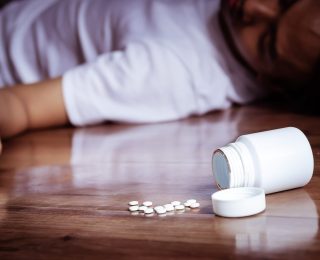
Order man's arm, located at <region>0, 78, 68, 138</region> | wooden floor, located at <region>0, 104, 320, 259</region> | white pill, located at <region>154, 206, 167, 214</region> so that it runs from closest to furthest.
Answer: wooden floor, located at <region>0, 104, 320, 259</region>, white pill, located at <region>154, 206, 167, 214</region>, man's arm, located at <region>0, 78, 68, 138</region>

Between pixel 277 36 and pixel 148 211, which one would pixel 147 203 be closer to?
pixel 148 211

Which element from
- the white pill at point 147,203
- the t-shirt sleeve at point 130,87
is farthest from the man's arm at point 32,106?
the white pill at point 147,203

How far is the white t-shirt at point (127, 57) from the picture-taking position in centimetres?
136

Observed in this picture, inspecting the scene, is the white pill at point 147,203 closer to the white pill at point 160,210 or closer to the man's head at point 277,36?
the white pill at point 160,210

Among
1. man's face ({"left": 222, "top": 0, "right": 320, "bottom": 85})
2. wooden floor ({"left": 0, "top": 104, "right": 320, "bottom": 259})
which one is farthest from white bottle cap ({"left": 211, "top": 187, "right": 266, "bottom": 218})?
man's face ({"left": 222, "top": 0, "right": 320, "bottom": 85})

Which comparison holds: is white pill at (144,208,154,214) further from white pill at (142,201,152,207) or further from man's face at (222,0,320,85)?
man's face at (222,0,320,85)

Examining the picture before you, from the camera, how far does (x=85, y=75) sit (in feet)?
4.45

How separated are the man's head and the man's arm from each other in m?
0.47

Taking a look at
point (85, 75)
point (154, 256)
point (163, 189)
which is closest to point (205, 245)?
point (154, 256)

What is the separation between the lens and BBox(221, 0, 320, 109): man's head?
1.28 m

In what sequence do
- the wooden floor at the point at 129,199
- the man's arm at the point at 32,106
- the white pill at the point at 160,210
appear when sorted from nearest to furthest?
the wooden floor at the point at 129,199
the white pill at the point at 160,210
the man's arm at the point at 32,106

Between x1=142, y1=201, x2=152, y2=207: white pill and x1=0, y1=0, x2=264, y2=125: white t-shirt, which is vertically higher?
x1=0, y1=0, x2=264, y2=125: white t-shirt

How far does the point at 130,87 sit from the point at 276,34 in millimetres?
363

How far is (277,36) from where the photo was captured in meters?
1.34
